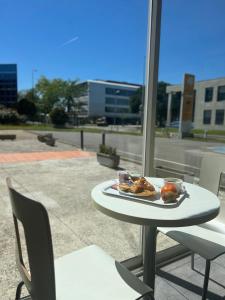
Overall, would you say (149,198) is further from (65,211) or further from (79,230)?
(65,211)

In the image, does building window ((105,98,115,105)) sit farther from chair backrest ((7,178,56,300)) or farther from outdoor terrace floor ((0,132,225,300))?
chair backrest ((7,178,56,300))

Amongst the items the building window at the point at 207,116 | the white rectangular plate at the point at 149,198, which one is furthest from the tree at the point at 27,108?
the white rectangular plate at the point at 149,198

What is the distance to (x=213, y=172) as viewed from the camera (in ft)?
5.88

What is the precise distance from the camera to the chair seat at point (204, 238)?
1.32 m

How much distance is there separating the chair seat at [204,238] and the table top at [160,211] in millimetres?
333

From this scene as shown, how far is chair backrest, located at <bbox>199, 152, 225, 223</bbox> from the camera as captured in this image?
1.74 m

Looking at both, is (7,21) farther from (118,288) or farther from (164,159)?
(118,288)

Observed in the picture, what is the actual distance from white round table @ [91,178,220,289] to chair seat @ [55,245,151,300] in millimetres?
231

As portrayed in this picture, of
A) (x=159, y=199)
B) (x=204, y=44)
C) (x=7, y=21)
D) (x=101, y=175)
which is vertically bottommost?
(x=101, y=175)

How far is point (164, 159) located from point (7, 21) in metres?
1.72

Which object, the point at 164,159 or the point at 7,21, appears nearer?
the point at 7,21

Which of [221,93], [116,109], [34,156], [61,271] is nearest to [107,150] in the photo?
[34,156]

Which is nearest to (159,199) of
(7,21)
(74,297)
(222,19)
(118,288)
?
(118,288)

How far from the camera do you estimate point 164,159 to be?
85.9 inches
